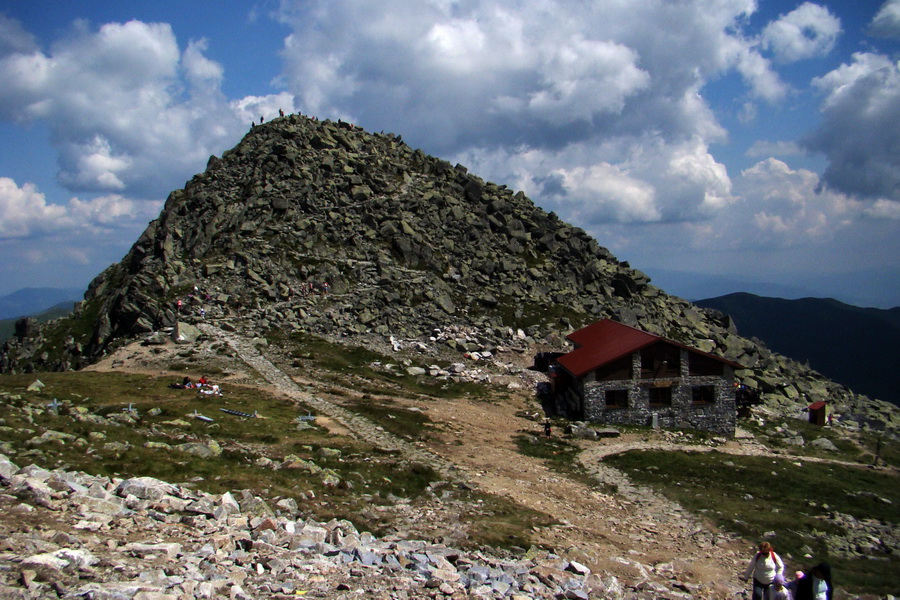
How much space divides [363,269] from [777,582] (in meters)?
64.0

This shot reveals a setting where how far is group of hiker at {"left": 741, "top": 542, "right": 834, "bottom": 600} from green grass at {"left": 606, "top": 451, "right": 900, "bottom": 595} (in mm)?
8383

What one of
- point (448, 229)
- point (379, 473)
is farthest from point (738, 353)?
point (379, 473)

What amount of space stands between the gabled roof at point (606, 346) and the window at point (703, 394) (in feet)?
9.07

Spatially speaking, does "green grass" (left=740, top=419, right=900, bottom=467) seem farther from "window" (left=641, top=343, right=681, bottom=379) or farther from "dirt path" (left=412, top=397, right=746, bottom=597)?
"dirt path" (left=412, top=397, right=746, bottom=597)

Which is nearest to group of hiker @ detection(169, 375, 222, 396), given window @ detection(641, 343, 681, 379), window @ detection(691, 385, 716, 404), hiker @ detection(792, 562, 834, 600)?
window @ detection(641, 343, 681, 379)

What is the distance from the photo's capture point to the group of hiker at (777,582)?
1622 centimetres

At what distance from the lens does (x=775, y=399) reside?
2650 inches

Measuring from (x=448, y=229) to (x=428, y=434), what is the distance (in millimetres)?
53644

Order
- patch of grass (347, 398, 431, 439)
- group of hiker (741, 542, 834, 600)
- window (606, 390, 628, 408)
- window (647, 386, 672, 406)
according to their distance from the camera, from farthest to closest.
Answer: window (647, 386, 672, 406)
window (606, 390, 628, 408)
patch of grass (347, 398, 431, 439)
group of hiker (741, 542, 834, 600)

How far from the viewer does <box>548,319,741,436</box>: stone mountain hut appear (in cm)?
4831

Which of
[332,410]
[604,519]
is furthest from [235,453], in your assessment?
[604,519]

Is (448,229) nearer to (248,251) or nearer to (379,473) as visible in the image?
(248,251)

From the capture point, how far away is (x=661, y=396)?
1928 inches

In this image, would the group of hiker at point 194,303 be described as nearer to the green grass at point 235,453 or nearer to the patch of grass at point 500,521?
the green grass at point 235,453
